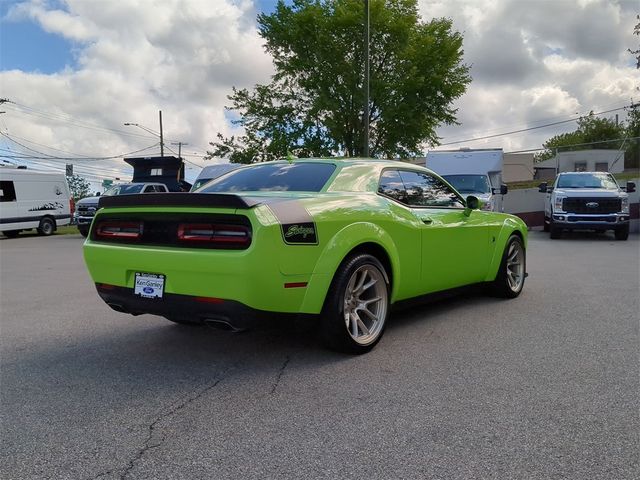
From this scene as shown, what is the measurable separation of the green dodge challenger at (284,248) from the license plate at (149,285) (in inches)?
0.4

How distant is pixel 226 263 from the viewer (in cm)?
355

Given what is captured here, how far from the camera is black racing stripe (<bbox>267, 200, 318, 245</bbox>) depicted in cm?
367

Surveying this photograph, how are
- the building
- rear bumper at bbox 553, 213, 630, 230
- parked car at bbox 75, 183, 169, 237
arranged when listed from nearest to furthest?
rear bumper at bbox 553, 213, 630, 230, parked car at bbox 75, 183, 169, 237, the building

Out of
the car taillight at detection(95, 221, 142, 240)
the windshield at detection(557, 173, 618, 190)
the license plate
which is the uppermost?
the windshield at detection(557, 173, 618, 190)

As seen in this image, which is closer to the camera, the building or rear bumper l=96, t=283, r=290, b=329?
rear bumper l=96, t=283, r=290, b=329

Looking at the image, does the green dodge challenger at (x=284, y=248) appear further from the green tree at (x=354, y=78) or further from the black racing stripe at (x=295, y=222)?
the green tree at (x=354, y=78)

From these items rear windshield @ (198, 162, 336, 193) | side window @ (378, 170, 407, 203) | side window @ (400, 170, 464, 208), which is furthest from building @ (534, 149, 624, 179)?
rear windshield @ (198, 162, 336, 193)

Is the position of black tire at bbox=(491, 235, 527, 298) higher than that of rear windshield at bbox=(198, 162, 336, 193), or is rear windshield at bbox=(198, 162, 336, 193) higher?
rear windshield at bbox=(198, 162, 336, 193)

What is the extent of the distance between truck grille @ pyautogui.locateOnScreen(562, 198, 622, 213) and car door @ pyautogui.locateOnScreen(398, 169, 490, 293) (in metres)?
10.5

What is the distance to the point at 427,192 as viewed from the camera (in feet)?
17.7

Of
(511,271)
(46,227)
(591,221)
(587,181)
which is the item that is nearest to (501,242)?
(511,271)

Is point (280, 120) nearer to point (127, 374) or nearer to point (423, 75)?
point (423, 75)

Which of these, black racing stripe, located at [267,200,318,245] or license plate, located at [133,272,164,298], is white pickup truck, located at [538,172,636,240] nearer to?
black racing stripe, located at [267,200,318,245]

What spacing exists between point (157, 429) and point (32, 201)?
2021 centimetres
